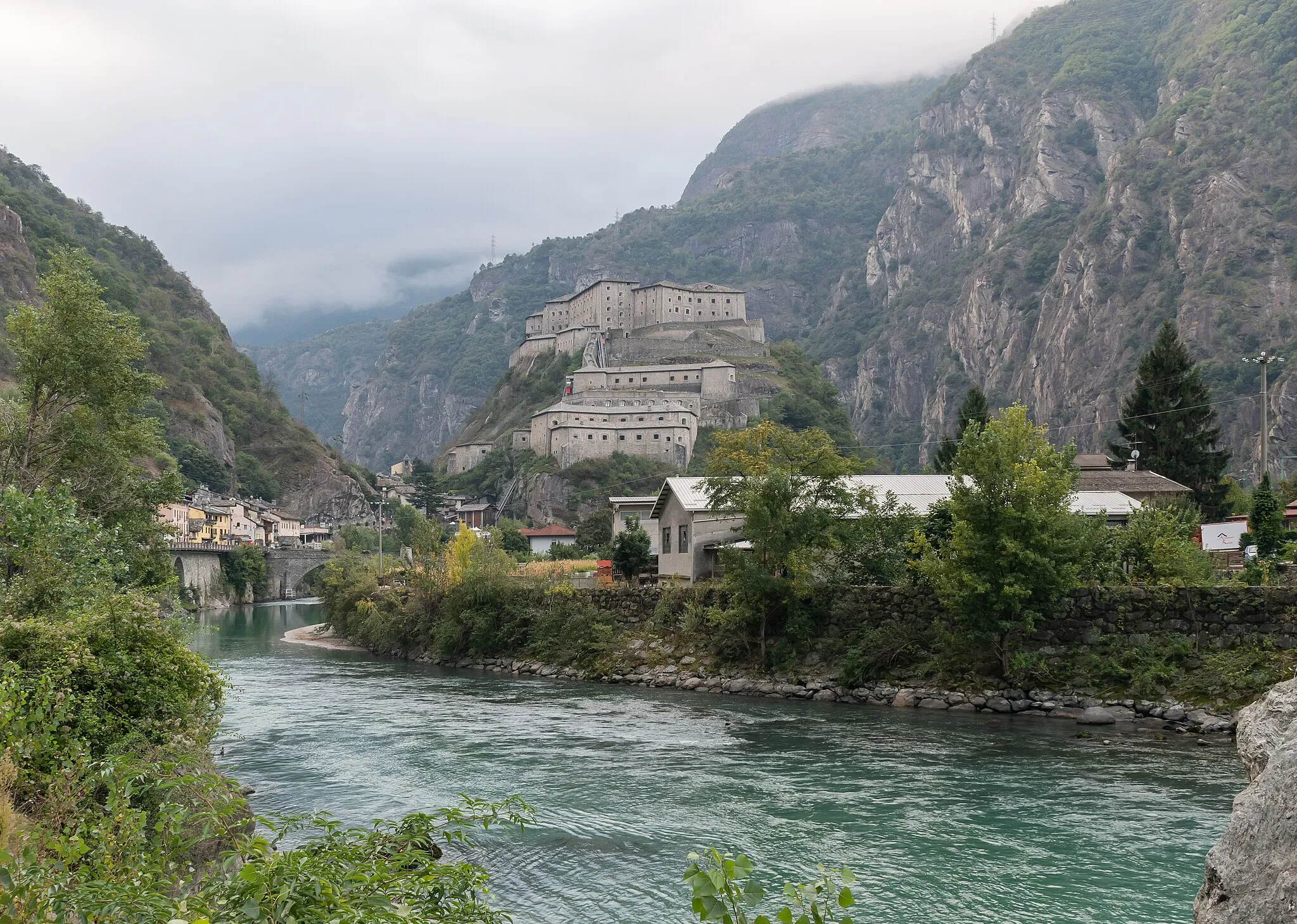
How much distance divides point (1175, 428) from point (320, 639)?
46.3 m

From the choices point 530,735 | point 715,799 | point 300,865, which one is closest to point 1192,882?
point 715,799

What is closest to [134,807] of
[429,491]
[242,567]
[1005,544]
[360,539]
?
[1005,544]

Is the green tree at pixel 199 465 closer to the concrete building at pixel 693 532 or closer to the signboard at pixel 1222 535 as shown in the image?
the concrete building at pixel 693 532

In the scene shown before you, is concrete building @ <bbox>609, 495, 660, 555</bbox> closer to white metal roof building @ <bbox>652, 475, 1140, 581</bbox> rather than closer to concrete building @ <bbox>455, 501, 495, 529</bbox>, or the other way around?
white metal roof building @ <bbox>652, 475, 1140, 581</bbox>

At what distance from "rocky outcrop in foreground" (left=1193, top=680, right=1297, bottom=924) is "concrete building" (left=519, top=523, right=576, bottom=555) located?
77.5m

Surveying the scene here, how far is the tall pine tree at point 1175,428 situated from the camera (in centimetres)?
5062

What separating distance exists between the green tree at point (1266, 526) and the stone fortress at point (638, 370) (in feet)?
318

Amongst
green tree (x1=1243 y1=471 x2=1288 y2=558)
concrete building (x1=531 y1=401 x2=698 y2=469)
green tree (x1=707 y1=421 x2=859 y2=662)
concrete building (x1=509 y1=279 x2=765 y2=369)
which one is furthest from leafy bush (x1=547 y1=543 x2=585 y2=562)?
concrete building (x1=509 y1=279 x2=765 y2=369)

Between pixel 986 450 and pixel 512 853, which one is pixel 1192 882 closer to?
pixel 512 853

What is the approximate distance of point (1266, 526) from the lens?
30.2 m

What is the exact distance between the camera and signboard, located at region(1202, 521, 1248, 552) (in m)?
36.4

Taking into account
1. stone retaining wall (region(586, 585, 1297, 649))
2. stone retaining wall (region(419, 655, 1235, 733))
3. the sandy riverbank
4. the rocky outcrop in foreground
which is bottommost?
the sandy riverbank

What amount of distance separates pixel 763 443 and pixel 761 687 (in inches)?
416

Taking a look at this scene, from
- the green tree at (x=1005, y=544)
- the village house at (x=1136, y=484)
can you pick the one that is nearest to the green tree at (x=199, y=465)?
the village house at (x=1136, y=484)
